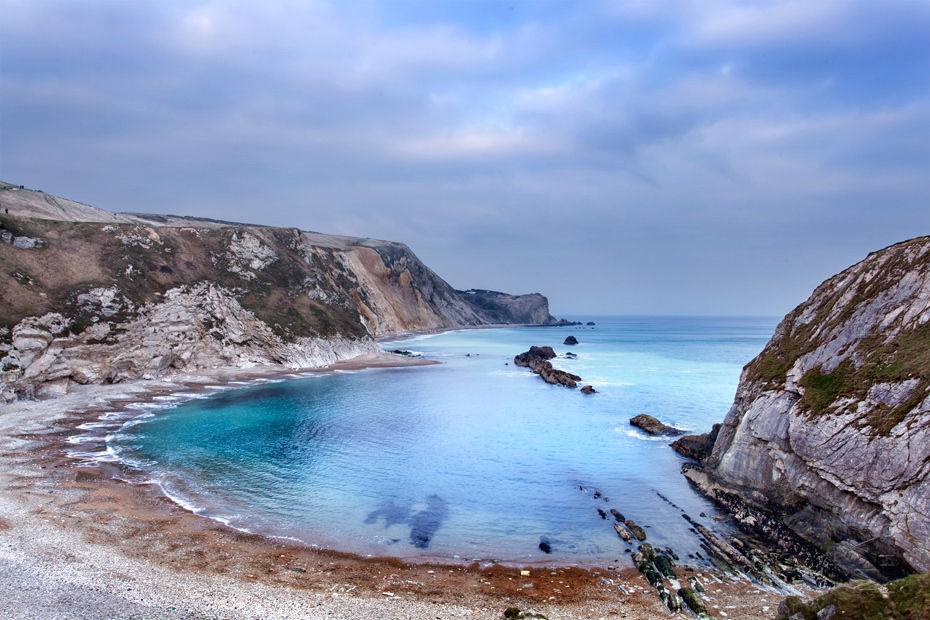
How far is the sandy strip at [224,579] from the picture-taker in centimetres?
1130

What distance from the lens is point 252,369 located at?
51594mm

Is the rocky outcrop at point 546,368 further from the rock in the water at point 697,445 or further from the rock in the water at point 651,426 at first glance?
the rock in the water at point 697,445

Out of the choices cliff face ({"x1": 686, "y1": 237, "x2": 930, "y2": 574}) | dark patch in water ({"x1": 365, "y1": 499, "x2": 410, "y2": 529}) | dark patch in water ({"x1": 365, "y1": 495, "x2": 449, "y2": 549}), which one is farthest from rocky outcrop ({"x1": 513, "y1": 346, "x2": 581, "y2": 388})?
dark patch in water ({"x1": 365, "y1": 499, "x2": 410, "y2": 529})

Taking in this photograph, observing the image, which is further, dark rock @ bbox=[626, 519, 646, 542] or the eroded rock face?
the eroded rock face

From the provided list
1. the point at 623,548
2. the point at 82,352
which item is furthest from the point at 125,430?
the point at 623,548

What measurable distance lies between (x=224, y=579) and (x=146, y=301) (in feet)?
138

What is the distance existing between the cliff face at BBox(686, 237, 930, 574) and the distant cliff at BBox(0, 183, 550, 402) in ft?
146

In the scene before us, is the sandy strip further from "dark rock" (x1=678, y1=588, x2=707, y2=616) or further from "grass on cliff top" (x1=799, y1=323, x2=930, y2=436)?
"grass on cliff top" (x1=799, y1=323, x2=930, y2=436)

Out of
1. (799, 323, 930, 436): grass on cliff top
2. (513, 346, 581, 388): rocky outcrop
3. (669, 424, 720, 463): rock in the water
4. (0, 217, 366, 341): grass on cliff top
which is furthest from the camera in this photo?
(513, 346, 581, 388): rocky outcrop

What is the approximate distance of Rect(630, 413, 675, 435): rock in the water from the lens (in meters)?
32.2

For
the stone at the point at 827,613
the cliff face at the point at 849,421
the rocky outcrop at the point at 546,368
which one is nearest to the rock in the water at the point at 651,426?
the cliff face at the point at 849,421

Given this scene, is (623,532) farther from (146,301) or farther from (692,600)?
(146,301)

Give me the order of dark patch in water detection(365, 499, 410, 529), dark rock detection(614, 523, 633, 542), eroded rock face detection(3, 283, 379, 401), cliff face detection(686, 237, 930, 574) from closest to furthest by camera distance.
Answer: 1. cliff face detection(686, 237, 930, 574)
2. dark rock detection(614, 523, 633, 542)
3. dark patch in water detection(365, 499, 410, 529)
4. eroded rock face detection(3, 283, 379, 401)

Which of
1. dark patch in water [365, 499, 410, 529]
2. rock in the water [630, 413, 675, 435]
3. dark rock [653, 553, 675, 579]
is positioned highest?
rock in the water [630, 413, 675, 435]
